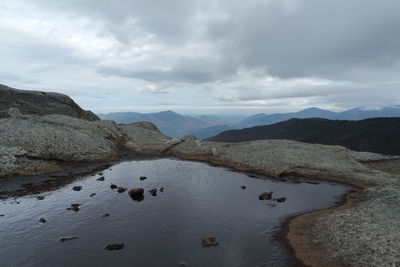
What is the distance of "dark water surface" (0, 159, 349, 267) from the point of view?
15.9 m

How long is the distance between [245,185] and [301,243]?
14864mm

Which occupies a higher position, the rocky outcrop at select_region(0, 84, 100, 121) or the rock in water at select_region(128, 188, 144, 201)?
the rocky outcrop at select_region(0, 84, 100, 121)

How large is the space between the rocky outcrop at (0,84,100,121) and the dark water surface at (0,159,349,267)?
39.1m

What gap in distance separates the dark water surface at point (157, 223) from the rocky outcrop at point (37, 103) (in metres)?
39.1

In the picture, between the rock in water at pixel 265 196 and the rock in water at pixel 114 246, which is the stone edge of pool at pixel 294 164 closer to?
the rock in water at pixel 265 196

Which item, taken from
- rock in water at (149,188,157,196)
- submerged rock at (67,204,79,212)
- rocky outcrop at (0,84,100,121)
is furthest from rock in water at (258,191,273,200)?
rocky outcrop at (0,84,100,121)

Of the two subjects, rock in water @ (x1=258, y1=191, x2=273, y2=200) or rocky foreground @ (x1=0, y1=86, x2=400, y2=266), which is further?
rock in water @ (x1=258, y1=191, x2=273, y2=200)

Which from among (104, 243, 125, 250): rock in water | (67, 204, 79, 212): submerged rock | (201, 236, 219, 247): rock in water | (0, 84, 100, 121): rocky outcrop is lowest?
(201, 236, 219, 247): rock in water

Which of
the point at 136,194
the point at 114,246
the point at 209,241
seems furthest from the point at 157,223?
the point at 136,194

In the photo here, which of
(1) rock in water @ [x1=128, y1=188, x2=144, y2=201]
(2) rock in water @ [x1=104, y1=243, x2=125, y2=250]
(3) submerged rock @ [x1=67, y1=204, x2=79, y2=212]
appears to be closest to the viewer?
(2) rock in water @ [x1=104, y1=243, x2=125, y2=250]

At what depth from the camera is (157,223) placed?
20594 mm

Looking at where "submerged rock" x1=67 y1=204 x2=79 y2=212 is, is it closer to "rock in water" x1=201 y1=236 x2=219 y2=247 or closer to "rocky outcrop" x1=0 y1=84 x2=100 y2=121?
"rock in water" x1=201 y1=236 x2=219 y2=247

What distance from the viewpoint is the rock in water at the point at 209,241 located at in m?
17.5

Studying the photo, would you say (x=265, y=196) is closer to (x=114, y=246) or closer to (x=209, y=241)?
(x=209, y=241)
